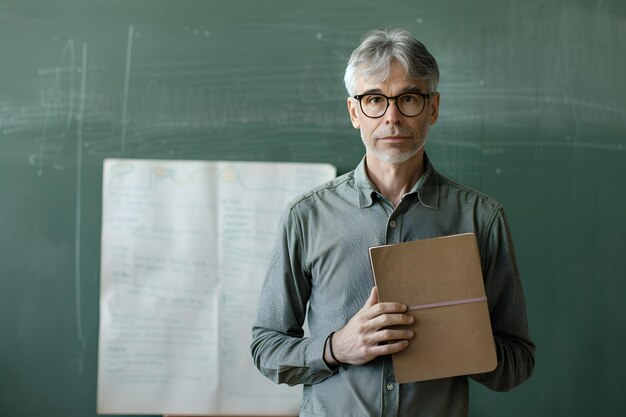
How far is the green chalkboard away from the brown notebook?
138 centimetres

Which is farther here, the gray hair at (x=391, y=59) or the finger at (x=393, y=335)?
the gray hair at (x=391, y=59)

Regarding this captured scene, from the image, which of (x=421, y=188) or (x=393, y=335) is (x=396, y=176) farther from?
(x=393, y=335)

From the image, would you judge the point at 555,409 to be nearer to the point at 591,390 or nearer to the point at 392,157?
the point at 591,390

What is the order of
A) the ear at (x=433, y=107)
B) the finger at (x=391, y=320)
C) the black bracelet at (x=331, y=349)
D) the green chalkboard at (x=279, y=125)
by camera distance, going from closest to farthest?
the finger at (x=391, y=320)
the black bracelet at (x=331, y=349)
the ear at (x=433, y=107)
the green chalkboard at (x=279, y=125)

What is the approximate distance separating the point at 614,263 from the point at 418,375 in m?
1.60

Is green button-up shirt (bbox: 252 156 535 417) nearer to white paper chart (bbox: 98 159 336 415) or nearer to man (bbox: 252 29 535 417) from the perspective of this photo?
man (bbox: 252 29 535 417)

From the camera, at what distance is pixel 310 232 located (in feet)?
Result: 4.85

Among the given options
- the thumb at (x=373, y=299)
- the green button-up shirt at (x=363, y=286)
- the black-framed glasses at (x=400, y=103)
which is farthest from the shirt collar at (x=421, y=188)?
the thumb at (x=373, y=299)

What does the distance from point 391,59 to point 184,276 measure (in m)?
1.48

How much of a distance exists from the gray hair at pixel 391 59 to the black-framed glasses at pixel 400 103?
0.11 ft

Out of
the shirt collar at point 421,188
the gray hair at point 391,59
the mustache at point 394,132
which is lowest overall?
the shirt collar at point 421,188

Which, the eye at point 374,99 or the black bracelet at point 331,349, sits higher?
the eye at point 374,99

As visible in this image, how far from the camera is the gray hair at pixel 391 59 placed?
141 cm

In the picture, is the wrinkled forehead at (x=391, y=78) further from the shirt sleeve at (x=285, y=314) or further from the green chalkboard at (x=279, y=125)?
the green chalkboard at (x=279, y=125)
